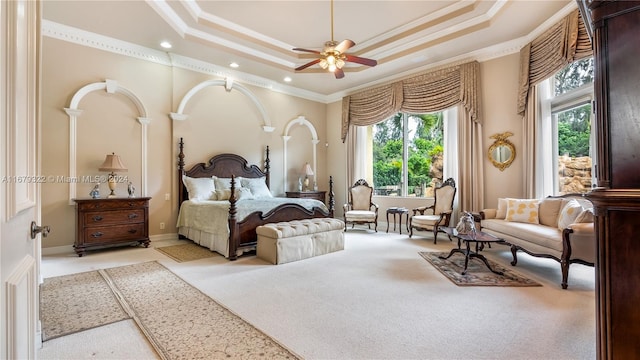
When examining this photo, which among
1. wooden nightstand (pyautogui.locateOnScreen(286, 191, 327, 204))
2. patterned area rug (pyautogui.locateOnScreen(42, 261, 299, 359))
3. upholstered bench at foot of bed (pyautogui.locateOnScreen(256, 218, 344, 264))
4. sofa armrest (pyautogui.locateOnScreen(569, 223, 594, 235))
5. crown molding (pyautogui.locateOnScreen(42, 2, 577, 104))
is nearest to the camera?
patterned area rug (pyautogui.locateOnScreen(42, 261, 299, 359))

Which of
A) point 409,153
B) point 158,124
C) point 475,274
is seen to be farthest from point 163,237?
point 409,153

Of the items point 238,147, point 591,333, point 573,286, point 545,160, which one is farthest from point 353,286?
point 238,147

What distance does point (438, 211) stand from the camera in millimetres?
5676

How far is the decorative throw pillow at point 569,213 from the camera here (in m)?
3.47

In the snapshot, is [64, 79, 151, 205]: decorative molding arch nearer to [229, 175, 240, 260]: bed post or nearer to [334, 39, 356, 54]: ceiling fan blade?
[229, 175, 240, 260]: bed post

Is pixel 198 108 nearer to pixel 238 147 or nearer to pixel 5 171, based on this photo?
pixel 238 147

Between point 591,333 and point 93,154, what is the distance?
245 inches

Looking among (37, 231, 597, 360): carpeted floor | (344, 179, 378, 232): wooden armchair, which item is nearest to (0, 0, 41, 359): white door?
(37, 231, 597, 360): carpeted floor

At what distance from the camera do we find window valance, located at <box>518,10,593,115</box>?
11.8 feet

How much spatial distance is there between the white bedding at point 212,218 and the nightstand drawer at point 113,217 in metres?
0.70

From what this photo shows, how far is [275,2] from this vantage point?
4.09 metres

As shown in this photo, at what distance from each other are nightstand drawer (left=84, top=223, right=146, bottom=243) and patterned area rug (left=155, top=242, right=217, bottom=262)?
43 cm

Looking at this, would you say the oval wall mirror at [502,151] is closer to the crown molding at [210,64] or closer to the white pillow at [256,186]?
the crown molding at [210,64]

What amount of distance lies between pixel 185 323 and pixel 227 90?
494 cm
